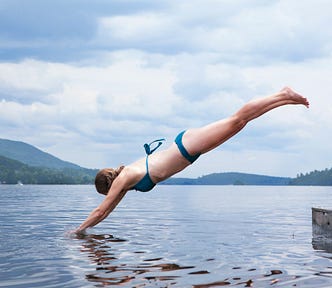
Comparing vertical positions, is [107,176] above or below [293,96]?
below

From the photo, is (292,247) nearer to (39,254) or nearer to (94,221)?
(94,221)

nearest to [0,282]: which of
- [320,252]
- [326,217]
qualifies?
[320,252]

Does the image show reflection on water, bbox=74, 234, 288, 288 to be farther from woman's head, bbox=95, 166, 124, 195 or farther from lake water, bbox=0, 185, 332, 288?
woman's head, bbox=95, 166, 124, 195

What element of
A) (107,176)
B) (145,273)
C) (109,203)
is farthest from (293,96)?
(109,203)

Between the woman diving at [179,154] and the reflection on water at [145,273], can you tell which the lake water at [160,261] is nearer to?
the reflection on water at [145,273]

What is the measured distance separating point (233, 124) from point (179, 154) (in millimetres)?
1314

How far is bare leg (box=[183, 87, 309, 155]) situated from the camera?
1054 cm

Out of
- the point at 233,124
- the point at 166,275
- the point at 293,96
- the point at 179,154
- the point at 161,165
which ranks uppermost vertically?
the point at 293,96

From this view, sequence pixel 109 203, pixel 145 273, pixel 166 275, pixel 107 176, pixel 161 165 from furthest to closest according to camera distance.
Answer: pixel 107 176 < pixel 109 203 < pixel 161 165 < pixel 145 273 < pixel 166 275

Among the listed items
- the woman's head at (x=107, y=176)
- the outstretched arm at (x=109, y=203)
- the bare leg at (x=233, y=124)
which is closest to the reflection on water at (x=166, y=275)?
the outstretched arm at (x=109, y=203)

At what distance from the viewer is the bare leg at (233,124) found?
10539mm

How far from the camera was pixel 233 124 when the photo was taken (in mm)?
10656

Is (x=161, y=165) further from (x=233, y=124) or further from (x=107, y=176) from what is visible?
(x=233, y=124)

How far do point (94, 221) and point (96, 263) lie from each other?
2.13 metres
